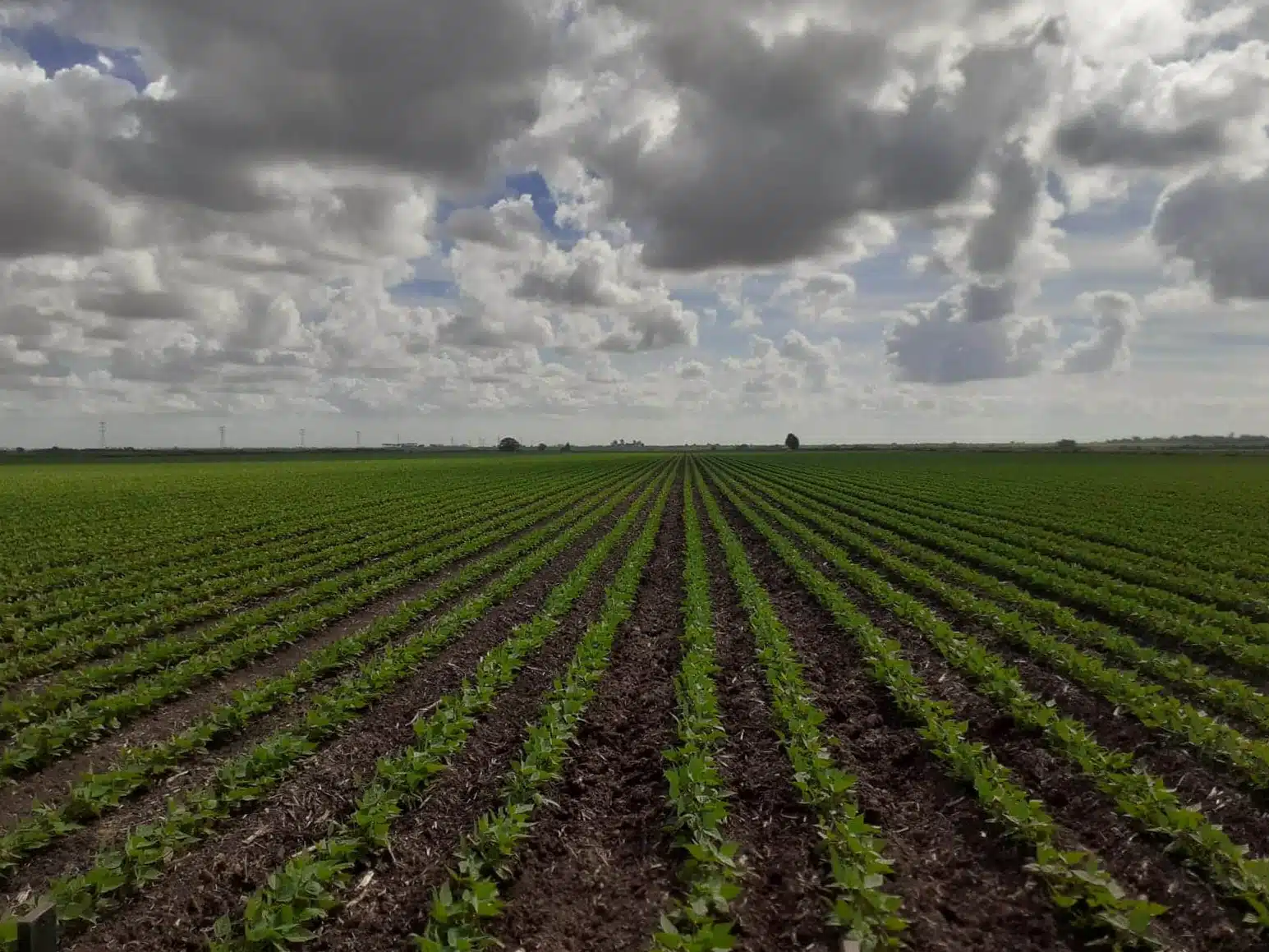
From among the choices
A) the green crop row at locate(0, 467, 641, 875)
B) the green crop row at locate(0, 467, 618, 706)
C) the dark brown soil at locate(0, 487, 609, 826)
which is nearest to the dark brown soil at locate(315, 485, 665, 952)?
the green crop row at locate(0, 467, 641, 875)

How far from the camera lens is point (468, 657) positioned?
1202 cm

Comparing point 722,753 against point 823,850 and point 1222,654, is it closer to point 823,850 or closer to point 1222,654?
point 823,850

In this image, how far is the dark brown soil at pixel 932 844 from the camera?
5078 mm

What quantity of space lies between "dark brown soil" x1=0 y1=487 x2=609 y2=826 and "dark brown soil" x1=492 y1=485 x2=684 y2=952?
477 centimetres

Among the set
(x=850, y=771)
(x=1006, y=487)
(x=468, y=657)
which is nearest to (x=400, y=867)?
(x=850, y=771)

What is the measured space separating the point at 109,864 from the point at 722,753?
570 centimetres

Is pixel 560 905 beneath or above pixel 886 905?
beneath

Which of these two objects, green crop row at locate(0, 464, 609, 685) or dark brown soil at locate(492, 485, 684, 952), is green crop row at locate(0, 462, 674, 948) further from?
green crop row at locate(0, 464, 609, 685)

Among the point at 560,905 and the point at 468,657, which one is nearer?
the point at 560,905

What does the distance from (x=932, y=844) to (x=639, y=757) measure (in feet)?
10.4

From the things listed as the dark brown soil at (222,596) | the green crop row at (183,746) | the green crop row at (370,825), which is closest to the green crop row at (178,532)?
the dark brown soil at (222,596)

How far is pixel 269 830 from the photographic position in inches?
251

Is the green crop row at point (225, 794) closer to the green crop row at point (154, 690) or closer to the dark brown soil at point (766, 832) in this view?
the green crop row at point (154, 690)

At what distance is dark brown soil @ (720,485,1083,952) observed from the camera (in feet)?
16.7
